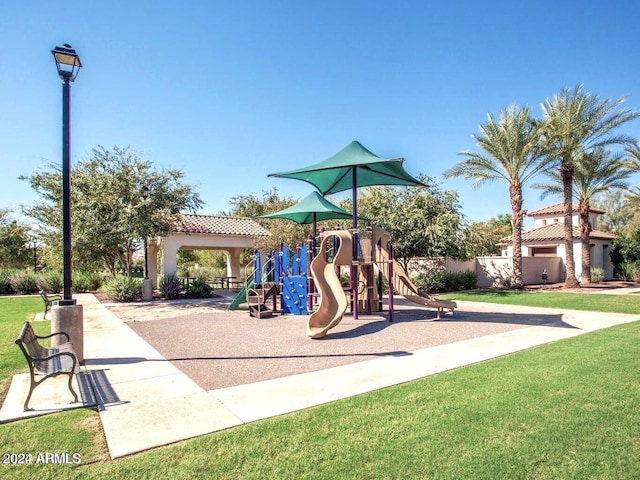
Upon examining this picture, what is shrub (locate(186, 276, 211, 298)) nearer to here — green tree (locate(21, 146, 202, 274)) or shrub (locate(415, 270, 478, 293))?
green tree (locate(21, 146, 202, 274))

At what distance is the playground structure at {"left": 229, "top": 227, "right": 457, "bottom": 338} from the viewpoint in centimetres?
1025

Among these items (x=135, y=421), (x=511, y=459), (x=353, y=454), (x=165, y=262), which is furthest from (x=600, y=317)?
(x=165, y=262)

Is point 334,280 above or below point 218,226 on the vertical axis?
below

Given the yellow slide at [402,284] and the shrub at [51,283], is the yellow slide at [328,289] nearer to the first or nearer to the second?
the yellow slide at [402,284]

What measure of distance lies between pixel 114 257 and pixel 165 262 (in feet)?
11.3

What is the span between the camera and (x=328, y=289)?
33.2ft

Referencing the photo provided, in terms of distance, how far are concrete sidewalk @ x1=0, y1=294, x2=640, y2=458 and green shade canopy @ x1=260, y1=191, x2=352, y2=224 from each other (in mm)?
6869

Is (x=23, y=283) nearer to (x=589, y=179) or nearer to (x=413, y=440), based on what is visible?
(x=413, y=440)

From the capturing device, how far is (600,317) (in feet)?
38.6

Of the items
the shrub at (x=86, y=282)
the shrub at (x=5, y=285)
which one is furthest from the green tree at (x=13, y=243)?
the shrub at (x=86, y=282)

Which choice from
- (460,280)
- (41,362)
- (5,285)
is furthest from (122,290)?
(460,280)

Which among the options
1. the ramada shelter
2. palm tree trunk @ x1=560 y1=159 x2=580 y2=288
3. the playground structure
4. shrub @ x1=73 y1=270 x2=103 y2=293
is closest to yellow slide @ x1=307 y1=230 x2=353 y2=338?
the playground structure

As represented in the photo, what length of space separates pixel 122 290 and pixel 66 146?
475 inches

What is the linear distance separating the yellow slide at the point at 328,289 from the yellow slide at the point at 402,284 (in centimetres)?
141
